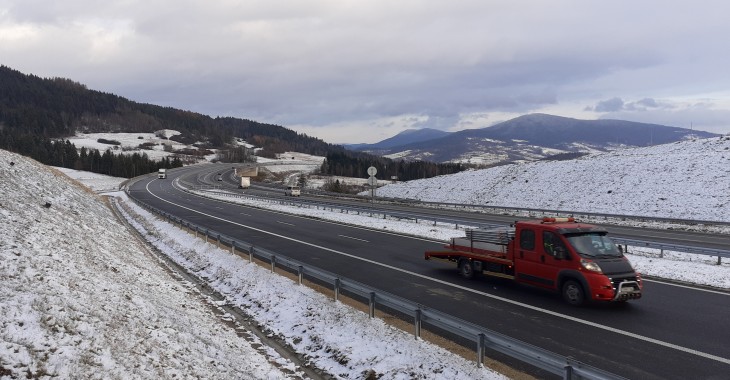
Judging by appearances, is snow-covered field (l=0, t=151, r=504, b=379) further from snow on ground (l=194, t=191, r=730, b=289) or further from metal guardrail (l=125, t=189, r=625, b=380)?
snow on ground (l=194, t=191, r=730, b=289)

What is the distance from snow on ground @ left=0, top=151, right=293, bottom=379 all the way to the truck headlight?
24.5ft

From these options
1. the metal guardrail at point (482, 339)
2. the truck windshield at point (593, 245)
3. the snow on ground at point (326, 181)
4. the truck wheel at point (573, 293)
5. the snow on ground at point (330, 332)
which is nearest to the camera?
the metal guardrail at point (482, 339)

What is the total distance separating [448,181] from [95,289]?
6018cm

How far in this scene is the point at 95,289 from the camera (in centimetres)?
1063

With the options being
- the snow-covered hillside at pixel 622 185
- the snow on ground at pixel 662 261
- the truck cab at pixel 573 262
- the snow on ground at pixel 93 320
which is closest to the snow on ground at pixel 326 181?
the snow-covered hillside at pixel 622 185

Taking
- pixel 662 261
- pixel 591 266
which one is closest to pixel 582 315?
pixel 591 266

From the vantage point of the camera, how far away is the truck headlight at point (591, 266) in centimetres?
1158

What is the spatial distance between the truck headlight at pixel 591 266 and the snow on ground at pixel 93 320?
7479 mm

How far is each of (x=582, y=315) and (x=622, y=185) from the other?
39.1 m

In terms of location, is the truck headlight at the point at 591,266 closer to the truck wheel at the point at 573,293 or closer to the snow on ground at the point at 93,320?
the truck wheel at the point at 573,293

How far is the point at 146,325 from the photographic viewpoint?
9.70 m

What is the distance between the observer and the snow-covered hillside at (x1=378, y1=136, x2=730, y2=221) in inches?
1494

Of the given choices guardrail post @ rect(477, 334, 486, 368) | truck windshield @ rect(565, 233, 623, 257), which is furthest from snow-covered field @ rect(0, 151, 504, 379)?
truck windshield @ rect(565, 233, 623, 257)

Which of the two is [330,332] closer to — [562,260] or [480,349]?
[480,349]
